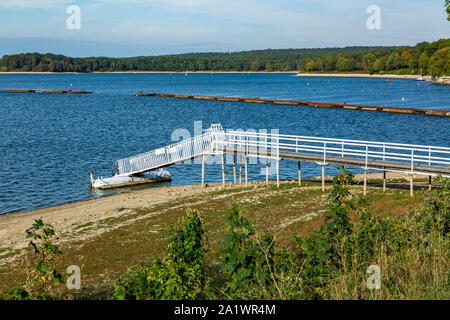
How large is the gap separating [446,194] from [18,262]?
12888 mm

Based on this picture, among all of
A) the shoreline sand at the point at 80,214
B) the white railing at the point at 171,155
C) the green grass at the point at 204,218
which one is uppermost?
the white railing at the point at 171,155

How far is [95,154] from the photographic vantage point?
1734 inches

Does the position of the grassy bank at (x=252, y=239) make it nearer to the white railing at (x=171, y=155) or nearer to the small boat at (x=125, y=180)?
the white railing at (x=171, y=155)

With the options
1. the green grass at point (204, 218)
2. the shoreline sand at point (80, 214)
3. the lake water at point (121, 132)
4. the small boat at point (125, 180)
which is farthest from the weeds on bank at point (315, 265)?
the small boat at point (125, 180)

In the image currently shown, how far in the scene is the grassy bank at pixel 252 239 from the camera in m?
7.31

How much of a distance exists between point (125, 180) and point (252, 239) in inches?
987

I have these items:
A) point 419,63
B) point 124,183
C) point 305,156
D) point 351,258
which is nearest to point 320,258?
point 351,258

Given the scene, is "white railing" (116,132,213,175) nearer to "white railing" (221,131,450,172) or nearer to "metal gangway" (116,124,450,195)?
"metal gangway" (116,124,450,195)

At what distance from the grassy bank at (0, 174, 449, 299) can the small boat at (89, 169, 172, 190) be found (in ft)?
28.4

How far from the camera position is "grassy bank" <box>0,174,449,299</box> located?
731 cm

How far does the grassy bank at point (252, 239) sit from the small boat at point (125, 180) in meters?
8.65

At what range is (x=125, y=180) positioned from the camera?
1239 inches

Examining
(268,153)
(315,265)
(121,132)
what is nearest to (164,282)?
(315,265)
